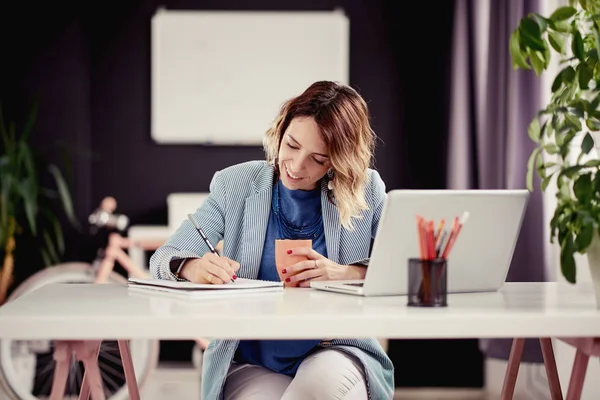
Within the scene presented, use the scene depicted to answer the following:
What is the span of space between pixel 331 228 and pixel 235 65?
8.75 ft

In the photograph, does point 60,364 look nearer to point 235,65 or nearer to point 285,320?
point 285,320

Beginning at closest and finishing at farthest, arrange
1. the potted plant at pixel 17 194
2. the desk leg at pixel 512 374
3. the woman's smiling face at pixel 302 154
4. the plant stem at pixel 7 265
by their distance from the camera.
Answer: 1. the desk leg at pixel 512 374
2. the woman's smiling face at pixel 302 154
3. the potted plant at pixel 17 194
4. the plant stem at pixel 7 265

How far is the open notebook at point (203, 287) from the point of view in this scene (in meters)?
1.70

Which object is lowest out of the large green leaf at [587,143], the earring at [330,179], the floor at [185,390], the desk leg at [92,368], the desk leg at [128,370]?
the floor at [185,390]

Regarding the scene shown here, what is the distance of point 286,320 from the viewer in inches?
53.9

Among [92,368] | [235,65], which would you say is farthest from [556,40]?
[235,65]

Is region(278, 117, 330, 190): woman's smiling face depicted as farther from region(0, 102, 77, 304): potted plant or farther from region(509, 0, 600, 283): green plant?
region(0, 102, 77, 304): potted plant

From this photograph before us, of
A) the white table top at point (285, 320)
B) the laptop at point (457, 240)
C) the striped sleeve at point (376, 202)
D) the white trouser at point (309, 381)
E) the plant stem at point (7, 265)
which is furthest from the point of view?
the plant stem at point (7, 265)

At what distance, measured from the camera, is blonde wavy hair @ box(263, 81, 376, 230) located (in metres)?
2.06

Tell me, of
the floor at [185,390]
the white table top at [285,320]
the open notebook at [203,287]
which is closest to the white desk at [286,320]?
the white table top at [285,320]

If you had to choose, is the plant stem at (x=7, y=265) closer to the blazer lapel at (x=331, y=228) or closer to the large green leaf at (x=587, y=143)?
the blazer lapel at (x=331, y=228)

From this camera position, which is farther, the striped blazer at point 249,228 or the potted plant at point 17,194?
the potted plant at point 17,194

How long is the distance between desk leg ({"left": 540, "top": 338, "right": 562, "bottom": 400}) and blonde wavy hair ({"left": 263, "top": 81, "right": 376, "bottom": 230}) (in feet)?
1.73

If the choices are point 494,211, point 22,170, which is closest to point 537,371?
point 494,211
